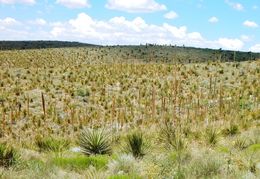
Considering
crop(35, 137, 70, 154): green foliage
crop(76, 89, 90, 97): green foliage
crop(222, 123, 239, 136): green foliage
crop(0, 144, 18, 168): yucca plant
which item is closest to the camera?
crop(0, 144, 18, 168): yucca plant

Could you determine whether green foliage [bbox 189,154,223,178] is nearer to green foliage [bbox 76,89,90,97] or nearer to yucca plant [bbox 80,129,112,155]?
yucca plant [bbox 80,129,112,155]

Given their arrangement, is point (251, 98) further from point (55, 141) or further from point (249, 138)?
point (55, 141)

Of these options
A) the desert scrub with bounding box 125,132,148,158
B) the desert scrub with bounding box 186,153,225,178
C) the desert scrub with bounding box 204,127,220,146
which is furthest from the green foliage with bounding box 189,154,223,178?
the desert scrub with bounding box 204,127,220,146

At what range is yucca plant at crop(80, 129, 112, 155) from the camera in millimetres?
10031

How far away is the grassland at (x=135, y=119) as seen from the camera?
745 cm

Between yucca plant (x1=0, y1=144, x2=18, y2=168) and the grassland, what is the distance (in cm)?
8

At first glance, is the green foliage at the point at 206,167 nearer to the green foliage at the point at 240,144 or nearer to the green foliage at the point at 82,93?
the green foliage at the point at 240,144

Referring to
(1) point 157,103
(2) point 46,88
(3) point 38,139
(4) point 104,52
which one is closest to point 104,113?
(1) point 157,103

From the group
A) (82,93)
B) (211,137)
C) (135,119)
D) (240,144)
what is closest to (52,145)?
(211,137)

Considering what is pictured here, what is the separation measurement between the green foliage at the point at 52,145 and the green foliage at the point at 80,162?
1.93 meters

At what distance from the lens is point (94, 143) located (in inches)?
396

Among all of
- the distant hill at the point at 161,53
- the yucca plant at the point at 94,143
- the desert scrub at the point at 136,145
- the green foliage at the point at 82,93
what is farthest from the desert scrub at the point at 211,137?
the distant hill at the point at 161,53

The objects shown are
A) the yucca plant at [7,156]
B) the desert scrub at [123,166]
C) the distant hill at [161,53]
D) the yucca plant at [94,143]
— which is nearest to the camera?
the desert scrub at [123,166]

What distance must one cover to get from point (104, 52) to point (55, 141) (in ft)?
151
